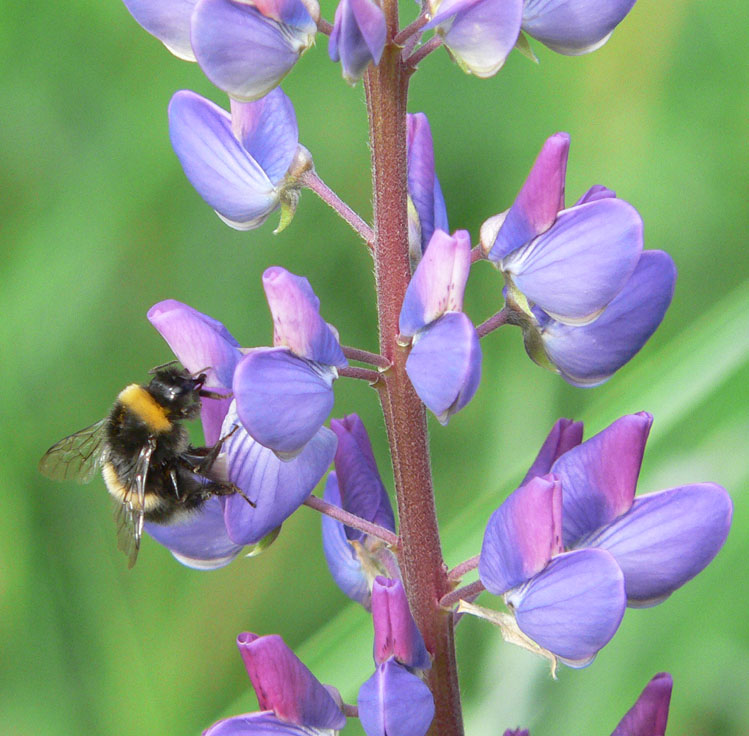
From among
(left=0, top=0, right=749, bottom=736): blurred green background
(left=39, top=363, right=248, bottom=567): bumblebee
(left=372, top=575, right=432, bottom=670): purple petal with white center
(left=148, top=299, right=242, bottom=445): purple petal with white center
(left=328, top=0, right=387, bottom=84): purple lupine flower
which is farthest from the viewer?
(left=0, top=0, right=749, bottom=736): blurred green background

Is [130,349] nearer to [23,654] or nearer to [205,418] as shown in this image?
[23,654]

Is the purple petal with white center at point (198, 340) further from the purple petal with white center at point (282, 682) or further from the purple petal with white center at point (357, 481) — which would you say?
the purple petal with white center at point (282, 682)

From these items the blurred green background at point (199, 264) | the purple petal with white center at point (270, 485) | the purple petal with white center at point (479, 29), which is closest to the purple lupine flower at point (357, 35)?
the purple petal with white center at point (479, 29)

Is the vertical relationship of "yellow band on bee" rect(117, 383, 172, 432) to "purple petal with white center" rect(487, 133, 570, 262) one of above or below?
below

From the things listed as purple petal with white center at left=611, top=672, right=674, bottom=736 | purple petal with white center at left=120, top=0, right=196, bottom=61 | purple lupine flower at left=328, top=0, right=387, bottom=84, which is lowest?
purple petal with white center at left=611, top=672, right=674, bottom=736

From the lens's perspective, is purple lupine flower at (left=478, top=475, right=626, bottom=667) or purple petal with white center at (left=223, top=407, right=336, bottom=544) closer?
purple lupine flower at (left=478, top=475, right=626, bottom=667)

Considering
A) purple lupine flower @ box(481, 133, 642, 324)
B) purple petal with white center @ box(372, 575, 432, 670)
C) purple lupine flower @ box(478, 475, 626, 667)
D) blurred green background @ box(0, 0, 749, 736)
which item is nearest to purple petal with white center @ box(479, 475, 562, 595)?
purple lupine flower @ box(478, 475, 626, 667)

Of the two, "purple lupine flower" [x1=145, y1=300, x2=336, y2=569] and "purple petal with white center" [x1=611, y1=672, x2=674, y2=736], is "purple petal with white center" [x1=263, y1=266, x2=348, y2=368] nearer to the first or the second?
"purple lupine flower" [x1=145, y1=300, x2=336, y2=569]

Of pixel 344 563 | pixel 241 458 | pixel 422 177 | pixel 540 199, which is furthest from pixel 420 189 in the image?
pixel 344 563
